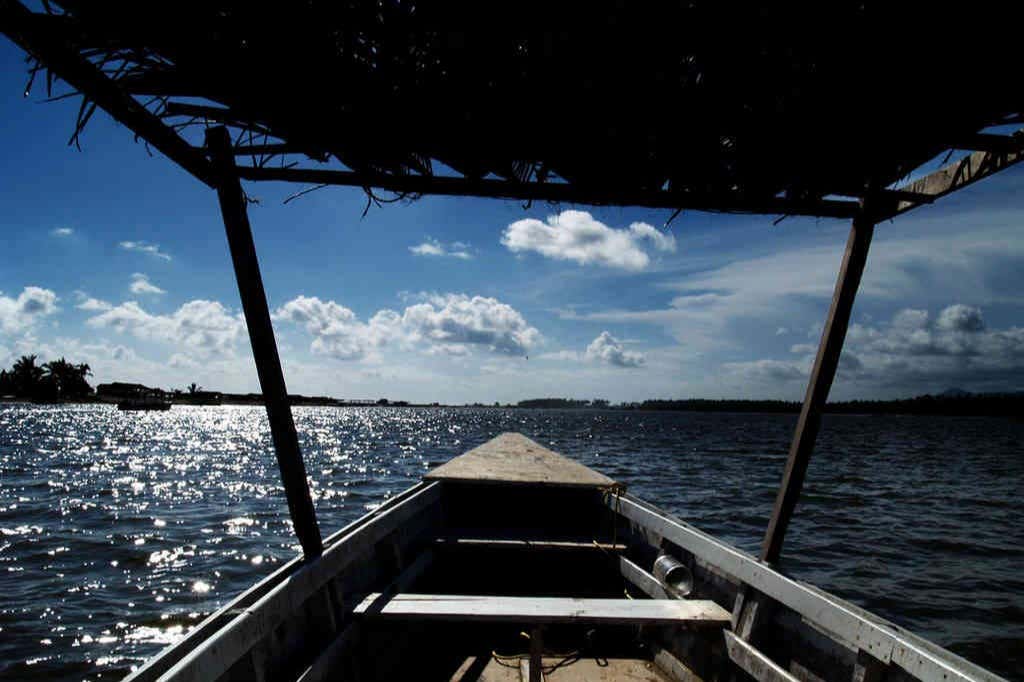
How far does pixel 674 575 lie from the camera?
443 cm

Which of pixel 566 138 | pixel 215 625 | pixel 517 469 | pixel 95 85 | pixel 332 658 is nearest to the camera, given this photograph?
pixel 95 85

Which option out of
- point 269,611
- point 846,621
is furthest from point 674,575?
point 269,611

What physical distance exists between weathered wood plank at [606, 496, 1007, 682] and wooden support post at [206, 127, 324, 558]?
2.88 meters

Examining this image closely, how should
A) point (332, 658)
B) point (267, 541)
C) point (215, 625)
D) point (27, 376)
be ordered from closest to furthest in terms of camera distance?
1. point (215, 625)
2. point (332, 658)
3. point (267, 541)
4. point (27, 376)

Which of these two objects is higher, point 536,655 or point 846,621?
point 846,621

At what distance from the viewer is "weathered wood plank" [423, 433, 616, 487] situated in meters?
6.45

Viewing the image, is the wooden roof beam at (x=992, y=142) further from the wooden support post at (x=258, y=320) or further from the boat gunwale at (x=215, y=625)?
the boat gunwale at (x=215, y=625)

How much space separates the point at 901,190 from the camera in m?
3.32

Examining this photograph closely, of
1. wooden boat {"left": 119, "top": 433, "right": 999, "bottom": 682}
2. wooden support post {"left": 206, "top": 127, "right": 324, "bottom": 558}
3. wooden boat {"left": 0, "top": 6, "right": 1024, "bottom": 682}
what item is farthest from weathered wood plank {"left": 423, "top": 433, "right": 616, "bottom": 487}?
wooden support post {"left": 206, "top": 127, "right": 324, "bottom": 558}

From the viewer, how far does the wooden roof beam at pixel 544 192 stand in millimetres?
3209

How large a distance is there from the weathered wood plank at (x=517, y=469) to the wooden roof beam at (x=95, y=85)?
181 inches

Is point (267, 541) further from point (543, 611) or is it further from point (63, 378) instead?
point (63, 378)

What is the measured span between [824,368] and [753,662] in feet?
6.27

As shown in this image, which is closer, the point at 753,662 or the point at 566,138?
the point at 566,138
